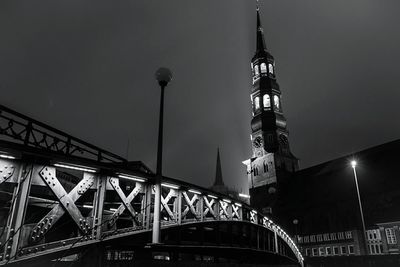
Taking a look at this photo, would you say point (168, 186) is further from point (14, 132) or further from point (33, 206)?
point (14, 132)

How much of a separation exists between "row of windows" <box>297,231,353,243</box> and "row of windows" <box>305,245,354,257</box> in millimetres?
1653

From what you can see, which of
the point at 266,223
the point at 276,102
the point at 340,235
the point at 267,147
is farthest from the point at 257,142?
the point at 266,223

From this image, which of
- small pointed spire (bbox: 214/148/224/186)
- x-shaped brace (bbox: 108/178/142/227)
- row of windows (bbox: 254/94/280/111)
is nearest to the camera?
x-shaped brace (bbox: 108/178/142/227)

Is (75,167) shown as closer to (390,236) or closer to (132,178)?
(132,178)

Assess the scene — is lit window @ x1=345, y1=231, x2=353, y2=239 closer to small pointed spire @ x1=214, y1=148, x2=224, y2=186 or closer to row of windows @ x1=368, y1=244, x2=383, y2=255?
row of windows @ x1=368, y1=244, x2=383, y2=255

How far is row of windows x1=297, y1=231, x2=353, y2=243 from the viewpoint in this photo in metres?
57.3

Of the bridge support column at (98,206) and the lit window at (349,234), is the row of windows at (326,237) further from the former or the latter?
the bridge support column at (98,206)

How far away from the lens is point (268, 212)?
248ft

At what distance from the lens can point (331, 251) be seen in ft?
192

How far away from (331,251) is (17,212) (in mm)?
63661

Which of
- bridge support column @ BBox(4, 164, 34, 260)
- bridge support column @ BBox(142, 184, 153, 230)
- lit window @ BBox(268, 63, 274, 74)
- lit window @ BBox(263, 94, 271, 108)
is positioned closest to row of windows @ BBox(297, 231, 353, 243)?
lit window @ BBox(263, 94, 271, 108)

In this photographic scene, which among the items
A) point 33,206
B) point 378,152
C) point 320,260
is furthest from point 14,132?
point 378,152

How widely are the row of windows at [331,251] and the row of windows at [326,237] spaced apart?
1.65 m

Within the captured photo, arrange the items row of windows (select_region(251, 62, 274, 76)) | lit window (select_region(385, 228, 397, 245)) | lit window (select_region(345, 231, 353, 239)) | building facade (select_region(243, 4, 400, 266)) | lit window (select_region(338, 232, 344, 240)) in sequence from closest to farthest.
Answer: lit window (select_region(385, 228, 397, 245)), building facade (select_region(243, 4, 400, 266)), lit window (select_region(345, 231, 353, 239)), lit window (select_region(338, 232, 344, 240)), row of windows (select_region(251, 62, 274, 76))
